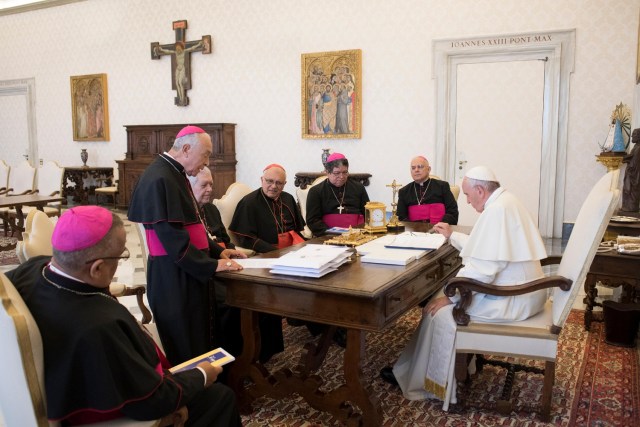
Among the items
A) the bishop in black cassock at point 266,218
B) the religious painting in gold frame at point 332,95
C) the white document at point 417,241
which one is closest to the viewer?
the white document at point 417,241

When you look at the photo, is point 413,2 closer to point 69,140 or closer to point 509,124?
point 509,124

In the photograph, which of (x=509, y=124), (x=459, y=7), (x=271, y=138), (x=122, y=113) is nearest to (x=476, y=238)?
(x=509, y=124)

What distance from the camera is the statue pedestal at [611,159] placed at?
23.4ft

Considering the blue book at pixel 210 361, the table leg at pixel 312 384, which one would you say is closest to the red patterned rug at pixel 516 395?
the table leg at pixel 312 384

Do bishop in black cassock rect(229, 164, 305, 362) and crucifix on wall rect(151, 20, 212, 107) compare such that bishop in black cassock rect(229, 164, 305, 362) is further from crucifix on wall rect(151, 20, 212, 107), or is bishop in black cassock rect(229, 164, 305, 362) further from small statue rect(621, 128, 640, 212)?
crucifix on wall rect(151, 20, 212, 107)

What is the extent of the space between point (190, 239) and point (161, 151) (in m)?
8.22

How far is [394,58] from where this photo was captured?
8977mm

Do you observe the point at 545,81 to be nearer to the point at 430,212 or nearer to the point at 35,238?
the point at 430,212

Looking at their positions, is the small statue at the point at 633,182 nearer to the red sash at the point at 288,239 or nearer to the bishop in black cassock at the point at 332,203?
the bishop in black cassock at the point at 332,203

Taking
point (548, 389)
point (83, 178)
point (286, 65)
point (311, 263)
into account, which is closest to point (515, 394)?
point (548, 389)

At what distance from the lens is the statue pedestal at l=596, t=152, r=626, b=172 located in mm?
7126

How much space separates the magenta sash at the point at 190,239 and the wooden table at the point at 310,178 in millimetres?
6237

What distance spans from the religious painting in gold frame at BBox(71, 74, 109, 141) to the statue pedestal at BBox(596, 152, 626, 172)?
972 cm

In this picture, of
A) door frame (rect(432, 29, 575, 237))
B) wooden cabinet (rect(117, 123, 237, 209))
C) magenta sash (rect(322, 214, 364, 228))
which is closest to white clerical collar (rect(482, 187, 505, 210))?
magenta sash (rect(322, 214, 364, 228))
